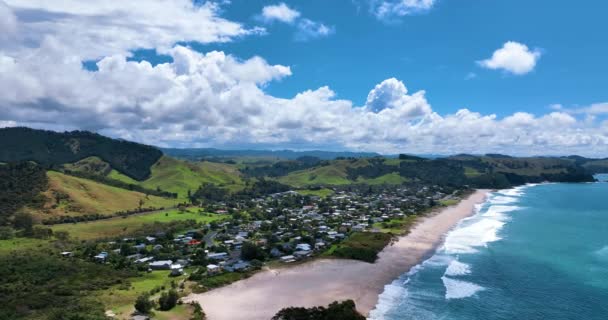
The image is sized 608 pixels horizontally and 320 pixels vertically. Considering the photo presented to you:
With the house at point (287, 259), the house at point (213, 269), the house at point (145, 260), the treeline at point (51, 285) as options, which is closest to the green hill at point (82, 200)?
the treeline at point (51, 285)

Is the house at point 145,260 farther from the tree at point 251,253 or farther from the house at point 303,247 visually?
the house at point 303,247

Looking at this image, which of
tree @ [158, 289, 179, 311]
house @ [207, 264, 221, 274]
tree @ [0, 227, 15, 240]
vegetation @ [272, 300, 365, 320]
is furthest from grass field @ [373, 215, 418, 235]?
tree @ [0, 227, 15, 240]

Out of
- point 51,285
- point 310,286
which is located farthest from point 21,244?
point 310,286

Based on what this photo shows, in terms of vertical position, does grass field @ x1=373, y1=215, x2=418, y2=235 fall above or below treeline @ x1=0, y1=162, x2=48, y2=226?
below

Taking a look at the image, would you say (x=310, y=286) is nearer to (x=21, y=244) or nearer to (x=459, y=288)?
(x=459, y=288)

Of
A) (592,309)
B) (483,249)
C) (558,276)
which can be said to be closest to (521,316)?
(592,309)

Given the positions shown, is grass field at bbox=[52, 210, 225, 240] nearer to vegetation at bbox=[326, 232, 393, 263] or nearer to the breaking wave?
vegetation at bbox=[326, 232, 393, 263]
